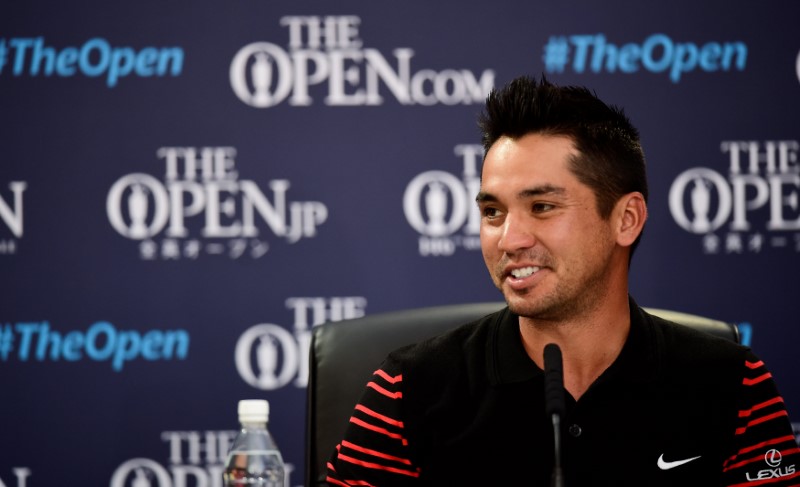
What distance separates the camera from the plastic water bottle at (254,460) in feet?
5.14

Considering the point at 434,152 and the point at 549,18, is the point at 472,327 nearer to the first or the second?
the point at 434,152

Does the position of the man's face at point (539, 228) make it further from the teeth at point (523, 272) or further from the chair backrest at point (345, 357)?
the chair backrest at point (345, 357)

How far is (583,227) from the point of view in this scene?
1726 millimetres

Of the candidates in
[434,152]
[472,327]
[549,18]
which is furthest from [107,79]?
[472,327]

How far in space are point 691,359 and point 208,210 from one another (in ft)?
5.10

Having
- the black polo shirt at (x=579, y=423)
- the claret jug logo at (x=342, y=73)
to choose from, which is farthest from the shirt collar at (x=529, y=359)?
the claret jug logo at (x=342, y=73)

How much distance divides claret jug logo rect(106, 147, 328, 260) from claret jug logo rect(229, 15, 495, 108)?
10.1 inches

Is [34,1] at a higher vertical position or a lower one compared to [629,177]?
higher

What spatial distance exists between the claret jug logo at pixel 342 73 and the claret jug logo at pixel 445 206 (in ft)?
0.62

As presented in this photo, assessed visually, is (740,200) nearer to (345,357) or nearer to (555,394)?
(345,357)

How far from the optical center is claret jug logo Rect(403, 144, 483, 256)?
2.89 metres

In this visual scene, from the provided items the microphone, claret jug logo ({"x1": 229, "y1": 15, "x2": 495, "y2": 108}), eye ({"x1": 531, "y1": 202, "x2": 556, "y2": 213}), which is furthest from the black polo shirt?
claret jug logo ({"x1": 229, "y1": 15, "x2": 495, "y2": 108})

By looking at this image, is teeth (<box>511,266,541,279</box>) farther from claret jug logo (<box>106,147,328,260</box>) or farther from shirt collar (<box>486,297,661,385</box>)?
claret jug logo (<box>106,147,328,260</box>)

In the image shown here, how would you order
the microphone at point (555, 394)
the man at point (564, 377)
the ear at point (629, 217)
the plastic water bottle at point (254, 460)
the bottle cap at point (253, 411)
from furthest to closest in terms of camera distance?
the ear at point (629, 217), the man at point (564, 377), the plastic water bottle at point (254, 460), the bottle cap at point (253, 411), the microphone at point (555, 394)
